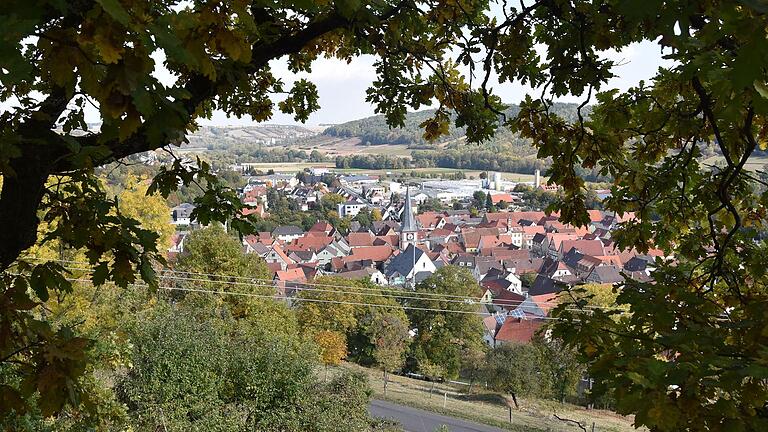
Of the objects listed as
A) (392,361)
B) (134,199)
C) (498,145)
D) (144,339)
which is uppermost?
(498,145)

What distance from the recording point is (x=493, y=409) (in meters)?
22.3

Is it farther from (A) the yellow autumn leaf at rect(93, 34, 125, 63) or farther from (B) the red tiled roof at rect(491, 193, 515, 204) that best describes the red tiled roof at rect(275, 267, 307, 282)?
(B) the red tiled roof at rect(491, 193, 515, 204)

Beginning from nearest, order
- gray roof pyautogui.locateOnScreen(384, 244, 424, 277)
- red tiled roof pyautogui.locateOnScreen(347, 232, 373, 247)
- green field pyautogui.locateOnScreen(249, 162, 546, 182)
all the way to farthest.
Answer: gray roof pyautogui.locateOnScreen(384, 244, 424, 277) < red tiled roof pyautogui.locateOnScreen(347, 232, 373, 247) < green field pyautogui.locateOnScreen(249, 162, 546, 182)

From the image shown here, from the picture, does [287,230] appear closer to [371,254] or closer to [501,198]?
[371,254]

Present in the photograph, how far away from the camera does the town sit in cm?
4276

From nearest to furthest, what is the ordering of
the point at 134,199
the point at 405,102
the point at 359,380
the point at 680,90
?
1. the point at 680,90
2. the point at 405,102
3. the point at 359,380
4. the point at 134,199

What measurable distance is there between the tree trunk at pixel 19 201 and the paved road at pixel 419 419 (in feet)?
54.6

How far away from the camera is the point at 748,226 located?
372 cm

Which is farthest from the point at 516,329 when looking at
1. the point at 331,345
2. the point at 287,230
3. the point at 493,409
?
the point at 287,230

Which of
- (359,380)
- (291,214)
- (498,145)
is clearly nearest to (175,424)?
(359,380)

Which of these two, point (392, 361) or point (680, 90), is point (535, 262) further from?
point (680, 90)

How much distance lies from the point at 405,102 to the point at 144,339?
748cm

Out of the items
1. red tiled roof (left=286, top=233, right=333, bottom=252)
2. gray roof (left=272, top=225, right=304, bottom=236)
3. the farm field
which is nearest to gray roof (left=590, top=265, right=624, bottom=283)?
red tiled roof (left=286, top=233, right=333, bottom=252)

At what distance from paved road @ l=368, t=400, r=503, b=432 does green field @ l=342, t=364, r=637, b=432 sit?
18.3 inches
